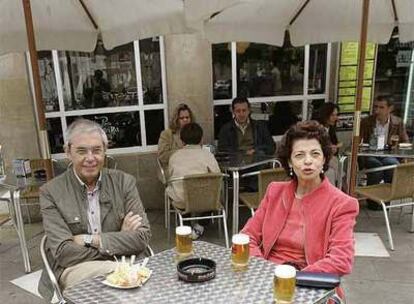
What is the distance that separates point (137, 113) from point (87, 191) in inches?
113

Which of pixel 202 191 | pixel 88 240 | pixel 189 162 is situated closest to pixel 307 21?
pixel 189 162

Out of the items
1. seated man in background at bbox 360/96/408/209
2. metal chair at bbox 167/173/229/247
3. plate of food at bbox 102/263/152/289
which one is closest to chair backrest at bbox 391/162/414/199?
seated man in background at bbox 360/96/408/209

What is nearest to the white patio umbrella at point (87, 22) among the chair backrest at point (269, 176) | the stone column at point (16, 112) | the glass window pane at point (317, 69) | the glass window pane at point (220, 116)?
the stone column at point (16, 112)

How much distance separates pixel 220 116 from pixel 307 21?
67.9 inches

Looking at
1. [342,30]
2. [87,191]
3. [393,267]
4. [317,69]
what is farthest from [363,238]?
[87,191]

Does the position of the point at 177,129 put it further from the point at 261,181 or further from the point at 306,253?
the point at 306,253

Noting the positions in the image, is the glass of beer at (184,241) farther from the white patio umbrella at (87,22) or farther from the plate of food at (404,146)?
the plate of food at (404,146)

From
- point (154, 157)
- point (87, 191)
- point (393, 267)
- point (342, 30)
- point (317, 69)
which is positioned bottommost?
point (393, 267)

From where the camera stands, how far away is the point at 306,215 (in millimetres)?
2117

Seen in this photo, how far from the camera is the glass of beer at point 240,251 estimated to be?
1.84 meters

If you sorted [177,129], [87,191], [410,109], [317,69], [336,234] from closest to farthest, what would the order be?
[336,234], [87,191], [177,129], [317,69], [410,109]

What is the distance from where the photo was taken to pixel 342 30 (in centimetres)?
451

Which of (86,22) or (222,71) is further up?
(86,22)

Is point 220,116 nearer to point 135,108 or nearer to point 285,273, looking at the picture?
point 135,108
